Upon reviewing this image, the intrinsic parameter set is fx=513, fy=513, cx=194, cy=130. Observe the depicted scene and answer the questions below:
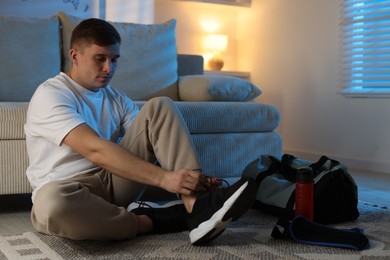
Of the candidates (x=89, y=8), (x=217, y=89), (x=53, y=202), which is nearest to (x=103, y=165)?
(x=53, y=202)

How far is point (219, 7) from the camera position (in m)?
4.43

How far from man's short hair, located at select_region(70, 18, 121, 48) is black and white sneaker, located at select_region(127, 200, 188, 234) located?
54 cm

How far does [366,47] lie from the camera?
134 inches

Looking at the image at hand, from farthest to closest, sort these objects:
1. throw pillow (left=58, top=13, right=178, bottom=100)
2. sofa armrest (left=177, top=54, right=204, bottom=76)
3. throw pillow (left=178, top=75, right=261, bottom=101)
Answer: sofa armrest (left=177, top=54, right=204, bottom=76), throw pillow (left=58, top=13, right=178, bottom=100), throw pillow (left=178, top=75, right=261, bottom=101)

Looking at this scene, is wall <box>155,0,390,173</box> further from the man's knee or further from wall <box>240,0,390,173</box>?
the man's knee

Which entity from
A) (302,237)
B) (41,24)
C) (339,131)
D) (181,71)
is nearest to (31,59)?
(41,24)

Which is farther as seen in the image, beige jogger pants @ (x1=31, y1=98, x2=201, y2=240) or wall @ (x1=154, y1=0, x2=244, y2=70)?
wall @ (x1=154, y1=0, x2=244, y2=70)

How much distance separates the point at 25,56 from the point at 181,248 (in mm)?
1504

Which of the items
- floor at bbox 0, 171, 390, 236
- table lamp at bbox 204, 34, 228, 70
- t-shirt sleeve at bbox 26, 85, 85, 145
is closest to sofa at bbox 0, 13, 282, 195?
floor at bbox 0, 171, 390, 236

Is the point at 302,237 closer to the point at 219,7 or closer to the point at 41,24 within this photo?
the point at 41,24

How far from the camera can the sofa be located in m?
2.47

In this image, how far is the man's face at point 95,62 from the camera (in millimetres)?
1643

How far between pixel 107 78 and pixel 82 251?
1.84ft

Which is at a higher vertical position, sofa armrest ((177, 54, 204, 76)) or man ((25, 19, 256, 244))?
sofa armrest ((177, 54, 204, 76))
